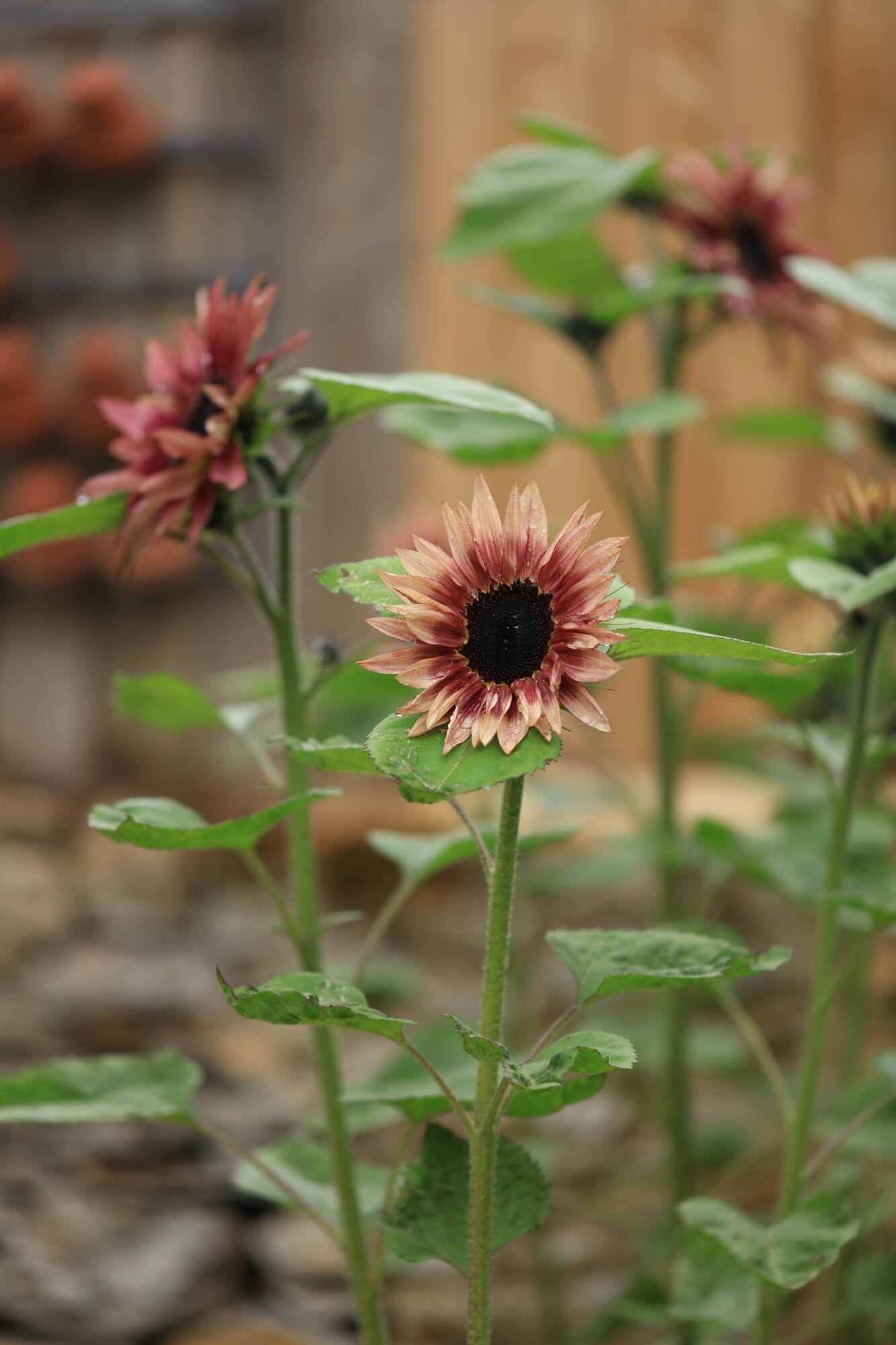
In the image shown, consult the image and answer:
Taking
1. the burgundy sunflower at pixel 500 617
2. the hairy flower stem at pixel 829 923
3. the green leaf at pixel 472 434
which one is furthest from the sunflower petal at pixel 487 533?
the green leaf at pixel 472 434

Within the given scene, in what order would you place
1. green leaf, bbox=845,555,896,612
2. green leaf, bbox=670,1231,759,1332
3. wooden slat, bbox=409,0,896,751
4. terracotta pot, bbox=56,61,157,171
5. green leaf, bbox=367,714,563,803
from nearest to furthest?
green leaf, bbox=367,714,563,803, green leaf, bbox=845,555,896,612, green leaf, bbox=670,1231,759,1332, wooden slat, bbox=409,0,896,751, terracotta pot, bbox=56,61,157,171

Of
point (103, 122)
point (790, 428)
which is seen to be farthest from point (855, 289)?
point (103, 122)

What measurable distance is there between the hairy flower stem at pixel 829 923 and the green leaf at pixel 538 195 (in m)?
0.34

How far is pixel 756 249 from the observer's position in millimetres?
794

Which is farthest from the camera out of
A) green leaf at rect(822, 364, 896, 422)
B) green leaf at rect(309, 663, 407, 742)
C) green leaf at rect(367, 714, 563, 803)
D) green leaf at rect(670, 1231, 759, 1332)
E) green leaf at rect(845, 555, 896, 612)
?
green leaf at rect(822, 364, 896, 422)

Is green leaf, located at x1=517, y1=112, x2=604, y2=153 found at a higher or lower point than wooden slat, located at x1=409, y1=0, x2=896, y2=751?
lower

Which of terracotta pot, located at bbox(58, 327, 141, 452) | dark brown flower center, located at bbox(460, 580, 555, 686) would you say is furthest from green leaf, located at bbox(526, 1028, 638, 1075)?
terracotta pot, located at bbox(58, 327, 141, 452)

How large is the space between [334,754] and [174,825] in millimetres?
95

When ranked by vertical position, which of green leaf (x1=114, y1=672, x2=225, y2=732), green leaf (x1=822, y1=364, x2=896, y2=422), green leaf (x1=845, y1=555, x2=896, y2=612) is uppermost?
green leaf (x1=822, y1=364, x2=896, y2=422)

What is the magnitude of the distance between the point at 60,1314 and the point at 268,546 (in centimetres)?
196

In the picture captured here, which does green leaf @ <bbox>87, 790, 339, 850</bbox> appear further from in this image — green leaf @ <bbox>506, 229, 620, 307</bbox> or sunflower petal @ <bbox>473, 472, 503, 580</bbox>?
green leaf @ <bbox>506, 229, 620, 307</bbox>

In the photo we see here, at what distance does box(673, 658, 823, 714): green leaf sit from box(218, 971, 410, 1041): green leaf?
0.73 feet

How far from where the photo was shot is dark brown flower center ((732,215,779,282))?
2.58 feet

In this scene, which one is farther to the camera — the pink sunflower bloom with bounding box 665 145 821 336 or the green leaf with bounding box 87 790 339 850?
the pink sunflower bloom with bounding box 665 145 821 336
